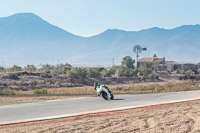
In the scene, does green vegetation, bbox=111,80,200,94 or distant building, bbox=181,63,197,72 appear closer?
green vegetation, bbox=111,80,200,94

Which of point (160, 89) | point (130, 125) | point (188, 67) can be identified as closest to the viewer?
point (130, 125)

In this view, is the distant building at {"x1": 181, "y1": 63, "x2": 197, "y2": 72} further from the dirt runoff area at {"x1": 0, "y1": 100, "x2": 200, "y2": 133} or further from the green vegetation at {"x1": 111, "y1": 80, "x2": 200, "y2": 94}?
the dirt runoff area at {"x1": 0, "y1": 100, "x2": 200, "y2": 133}

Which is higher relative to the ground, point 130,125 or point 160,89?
point 160,89

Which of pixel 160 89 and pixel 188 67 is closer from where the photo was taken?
pixel 160 89

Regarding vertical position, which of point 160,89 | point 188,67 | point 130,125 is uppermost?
point 188,67

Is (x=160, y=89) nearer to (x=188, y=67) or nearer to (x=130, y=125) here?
(x=130, y=125)

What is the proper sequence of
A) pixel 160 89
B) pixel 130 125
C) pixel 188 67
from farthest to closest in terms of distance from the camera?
pixel 188 67 → pixel 160 89 → pixel 130 125

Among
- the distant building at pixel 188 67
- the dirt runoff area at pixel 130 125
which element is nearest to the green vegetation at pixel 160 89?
the dirt runoff area at pixel 130 125

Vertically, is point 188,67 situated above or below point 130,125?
above

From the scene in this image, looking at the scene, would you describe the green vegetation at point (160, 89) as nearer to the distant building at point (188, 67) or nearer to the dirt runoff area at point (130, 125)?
the dirt runoff area at point (130, 125)

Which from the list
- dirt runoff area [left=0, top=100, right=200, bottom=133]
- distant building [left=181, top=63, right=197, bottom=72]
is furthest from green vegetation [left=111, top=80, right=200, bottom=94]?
distant building [left=181, top=63, right=197, bottom=72]

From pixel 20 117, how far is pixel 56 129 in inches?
164

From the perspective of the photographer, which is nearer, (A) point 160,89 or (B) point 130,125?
(B) point 130,125

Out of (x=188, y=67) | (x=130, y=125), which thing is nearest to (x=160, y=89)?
(x=130, y=125)
